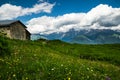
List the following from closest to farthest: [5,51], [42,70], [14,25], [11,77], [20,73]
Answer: [11,77]
[20,73]
[42,70]
[5,51]
[14,25]

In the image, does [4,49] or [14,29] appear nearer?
[4,49]

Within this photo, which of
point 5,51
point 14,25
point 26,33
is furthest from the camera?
A: point 26,33

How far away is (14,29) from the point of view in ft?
277

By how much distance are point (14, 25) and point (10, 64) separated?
245 ft

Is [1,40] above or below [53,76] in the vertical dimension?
above

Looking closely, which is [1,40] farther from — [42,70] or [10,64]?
[42,70]

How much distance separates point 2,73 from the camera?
1044cm

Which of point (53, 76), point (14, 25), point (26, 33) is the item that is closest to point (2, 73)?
point (53, 76)

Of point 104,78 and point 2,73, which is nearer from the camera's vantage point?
point 2,73

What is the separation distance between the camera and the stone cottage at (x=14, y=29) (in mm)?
82356

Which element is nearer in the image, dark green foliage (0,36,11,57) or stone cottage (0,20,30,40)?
dark green foliage (0,36,11,57)

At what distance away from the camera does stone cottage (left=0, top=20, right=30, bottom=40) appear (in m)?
82.4

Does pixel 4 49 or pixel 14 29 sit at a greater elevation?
pixel 14 29

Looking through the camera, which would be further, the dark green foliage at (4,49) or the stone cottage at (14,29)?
the stone cottage at (14,29)
